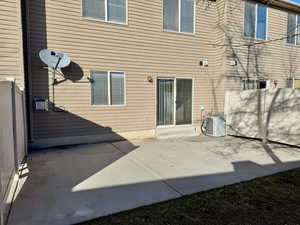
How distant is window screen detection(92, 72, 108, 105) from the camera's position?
581 centimetres

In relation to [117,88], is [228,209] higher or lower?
lower

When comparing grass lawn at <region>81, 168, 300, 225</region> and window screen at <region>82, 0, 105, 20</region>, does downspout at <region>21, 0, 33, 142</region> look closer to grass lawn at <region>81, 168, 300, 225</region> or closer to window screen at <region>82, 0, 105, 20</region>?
window screen at <region>82, 0, 105, 20</region>

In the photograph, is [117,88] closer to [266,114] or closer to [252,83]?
[266,114]

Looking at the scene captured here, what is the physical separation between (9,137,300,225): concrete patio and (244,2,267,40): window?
14.5 ft

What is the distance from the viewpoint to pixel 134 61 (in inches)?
247

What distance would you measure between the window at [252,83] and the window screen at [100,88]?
17.3ft

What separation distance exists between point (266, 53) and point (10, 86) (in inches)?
336

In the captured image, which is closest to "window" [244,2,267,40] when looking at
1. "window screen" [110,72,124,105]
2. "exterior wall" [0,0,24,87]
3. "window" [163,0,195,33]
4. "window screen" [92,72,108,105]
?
"window" [163,0,195,33]

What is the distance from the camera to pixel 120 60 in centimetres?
610

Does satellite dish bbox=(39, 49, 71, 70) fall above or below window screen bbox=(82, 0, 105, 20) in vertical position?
below

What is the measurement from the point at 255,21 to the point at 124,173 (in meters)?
7.63

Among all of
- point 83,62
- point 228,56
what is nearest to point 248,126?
point 228,56

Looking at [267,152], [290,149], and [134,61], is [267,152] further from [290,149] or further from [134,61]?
[134,61]

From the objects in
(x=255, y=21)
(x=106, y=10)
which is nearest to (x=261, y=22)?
(x=255, y=21)
